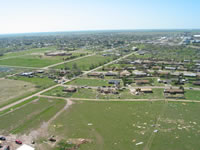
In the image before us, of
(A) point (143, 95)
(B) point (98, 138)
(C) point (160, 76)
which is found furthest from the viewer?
(C) point (160, 76)

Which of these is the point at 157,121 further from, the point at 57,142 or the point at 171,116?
the point at 57,142

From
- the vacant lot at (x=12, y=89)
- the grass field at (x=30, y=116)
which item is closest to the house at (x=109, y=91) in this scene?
the grass field at (x=30, y=116)

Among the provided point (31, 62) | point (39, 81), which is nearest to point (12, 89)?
point (39, 81)

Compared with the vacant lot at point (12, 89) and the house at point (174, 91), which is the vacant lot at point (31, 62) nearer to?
the vacant lot at point (12, 89)

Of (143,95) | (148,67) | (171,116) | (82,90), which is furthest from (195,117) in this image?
(148,67)

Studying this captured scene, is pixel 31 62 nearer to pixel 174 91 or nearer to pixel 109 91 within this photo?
pixel 109 91

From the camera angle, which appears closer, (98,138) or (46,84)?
(98,138)

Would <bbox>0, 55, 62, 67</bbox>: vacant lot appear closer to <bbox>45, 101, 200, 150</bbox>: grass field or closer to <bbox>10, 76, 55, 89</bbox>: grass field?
<bbox>10, 76, 55, 89</bbox>: grass field
